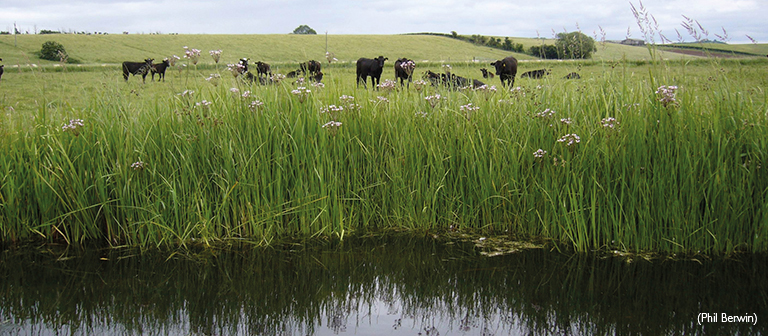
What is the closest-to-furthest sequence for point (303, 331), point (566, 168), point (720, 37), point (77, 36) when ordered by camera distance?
point (303, 331) < point (566, 168) < point (720, 37) < point (77, 36)

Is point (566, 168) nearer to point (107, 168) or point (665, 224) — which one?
point (665, 224)

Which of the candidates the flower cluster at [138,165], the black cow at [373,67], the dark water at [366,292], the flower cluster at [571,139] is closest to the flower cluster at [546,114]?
the flower cluster at [571,139]

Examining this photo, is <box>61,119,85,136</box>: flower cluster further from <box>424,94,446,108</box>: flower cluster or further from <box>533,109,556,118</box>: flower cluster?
<box>533,109,556,118</box>: flower cluster

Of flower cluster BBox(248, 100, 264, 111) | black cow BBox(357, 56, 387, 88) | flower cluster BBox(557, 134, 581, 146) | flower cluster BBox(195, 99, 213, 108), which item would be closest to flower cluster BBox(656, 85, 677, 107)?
flower cluster BBox(557, 134, 581, 146)

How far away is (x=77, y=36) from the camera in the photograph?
47.8m

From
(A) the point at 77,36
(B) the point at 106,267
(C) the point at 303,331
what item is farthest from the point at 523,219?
(A) the point at 77,36

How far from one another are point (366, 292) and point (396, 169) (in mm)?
1432

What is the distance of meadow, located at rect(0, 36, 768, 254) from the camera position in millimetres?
3873

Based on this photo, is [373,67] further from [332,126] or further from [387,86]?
[332,126]

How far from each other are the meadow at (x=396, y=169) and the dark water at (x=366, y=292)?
295 mm

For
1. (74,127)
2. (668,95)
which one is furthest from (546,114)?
(74,127)

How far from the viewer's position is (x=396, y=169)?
176 inches

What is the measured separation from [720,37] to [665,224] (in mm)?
1786

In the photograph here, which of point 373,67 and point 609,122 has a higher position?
point 373,67
